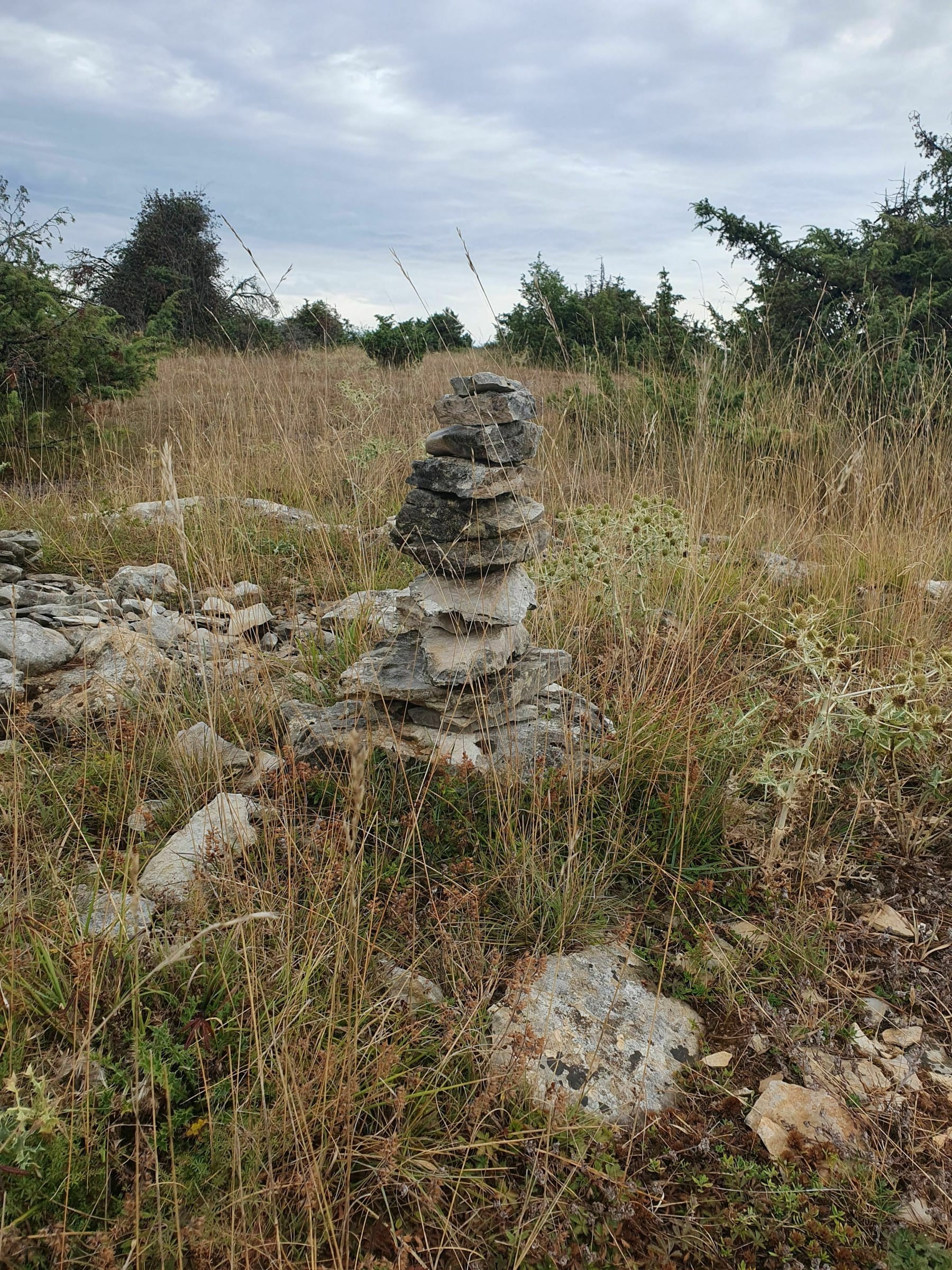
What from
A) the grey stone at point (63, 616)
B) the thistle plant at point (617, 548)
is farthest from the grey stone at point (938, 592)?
the grey stone at point (63, 616)

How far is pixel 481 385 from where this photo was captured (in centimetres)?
301

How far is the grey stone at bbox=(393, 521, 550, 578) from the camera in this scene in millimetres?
3115

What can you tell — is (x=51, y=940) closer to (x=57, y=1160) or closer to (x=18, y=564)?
(x=57, y=1160)

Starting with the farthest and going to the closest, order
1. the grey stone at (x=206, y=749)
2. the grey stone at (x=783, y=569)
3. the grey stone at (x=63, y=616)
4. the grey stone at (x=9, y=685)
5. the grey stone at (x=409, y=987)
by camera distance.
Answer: the grey stone at (x=783, y=569), the grey stone at (x=63, y=616), the grey stone at (x=9, y=685), the grey stone at (x=206, y=749), the grey stone at (x=409, y=987)

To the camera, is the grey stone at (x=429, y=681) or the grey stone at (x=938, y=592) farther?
the grey stone at (x=938, y=592)

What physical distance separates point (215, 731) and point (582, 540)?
1.99m

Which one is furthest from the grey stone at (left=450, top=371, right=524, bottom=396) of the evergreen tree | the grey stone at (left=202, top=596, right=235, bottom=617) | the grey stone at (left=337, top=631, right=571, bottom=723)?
the evergreen tree

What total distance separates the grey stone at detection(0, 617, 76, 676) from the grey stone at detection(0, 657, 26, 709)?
6 centimetres

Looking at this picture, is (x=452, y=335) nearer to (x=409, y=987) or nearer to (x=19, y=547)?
(x=19, y=547)

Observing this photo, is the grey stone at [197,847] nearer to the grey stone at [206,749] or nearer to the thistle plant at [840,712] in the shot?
the grey stone at [206,749]

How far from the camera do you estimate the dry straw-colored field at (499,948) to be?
165 centimetres

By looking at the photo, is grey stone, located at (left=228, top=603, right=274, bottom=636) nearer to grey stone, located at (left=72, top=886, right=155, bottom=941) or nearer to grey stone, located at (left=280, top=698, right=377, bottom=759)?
grey stone, located at (left=280, top=698, right=377, bottom=759)

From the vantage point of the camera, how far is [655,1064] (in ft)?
7.13

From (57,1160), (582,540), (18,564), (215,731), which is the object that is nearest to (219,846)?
(215,731)
